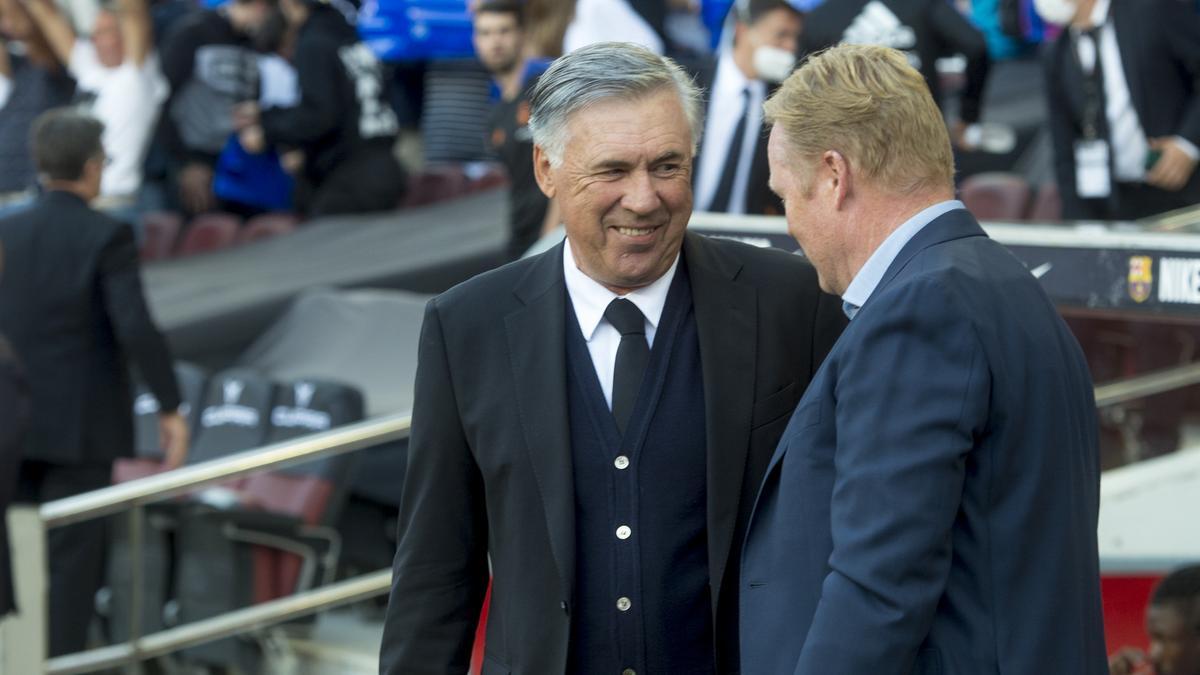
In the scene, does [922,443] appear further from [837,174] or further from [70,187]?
[70,187]

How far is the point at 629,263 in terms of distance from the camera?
96.3 inches

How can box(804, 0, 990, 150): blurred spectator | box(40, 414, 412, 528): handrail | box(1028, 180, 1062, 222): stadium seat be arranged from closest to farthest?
box(40, 414, 412, 528): handrail
box(804, 0, 990, 150): blurred spectator
box(1028, 180, 1062, 222): stadium seat

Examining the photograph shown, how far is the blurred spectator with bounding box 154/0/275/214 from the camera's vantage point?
9.34m

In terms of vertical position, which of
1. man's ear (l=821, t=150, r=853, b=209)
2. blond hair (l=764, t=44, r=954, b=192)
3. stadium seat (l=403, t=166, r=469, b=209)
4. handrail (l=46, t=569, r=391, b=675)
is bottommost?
handrail (l=46, t=569, r=391, b=675)

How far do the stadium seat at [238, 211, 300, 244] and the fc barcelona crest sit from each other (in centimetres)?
675

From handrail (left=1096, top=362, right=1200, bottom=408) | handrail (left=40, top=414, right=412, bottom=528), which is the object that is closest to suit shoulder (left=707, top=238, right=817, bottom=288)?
handrail (left=1096, top=362, right=1200, bottom=408)

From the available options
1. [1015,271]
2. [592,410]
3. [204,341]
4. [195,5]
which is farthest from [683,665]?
[195,5]

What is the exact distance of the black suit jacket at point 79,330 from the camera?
5.92 meters

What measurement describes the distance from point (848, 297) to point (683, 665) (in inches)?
22.9

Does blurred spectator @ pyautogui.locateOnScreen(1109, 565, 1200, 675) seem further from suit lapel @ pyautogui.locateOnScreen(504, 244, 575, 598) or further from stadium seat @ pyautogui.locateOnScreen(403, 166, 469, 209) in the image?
stadium seat @ pyautogui.locateOnScreen(403, 166, 469, 209)

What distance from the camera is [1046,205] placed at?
6254 millimetres

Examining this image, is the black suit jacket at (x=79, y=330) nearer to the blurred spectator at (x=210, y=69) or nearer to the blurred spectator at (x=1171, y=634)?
the blurred spectator at (x=210, y=69)

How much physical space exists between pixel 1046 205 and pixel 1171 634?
2856 mm

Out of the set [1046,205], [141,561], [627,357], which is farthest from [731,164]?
[627,357]
